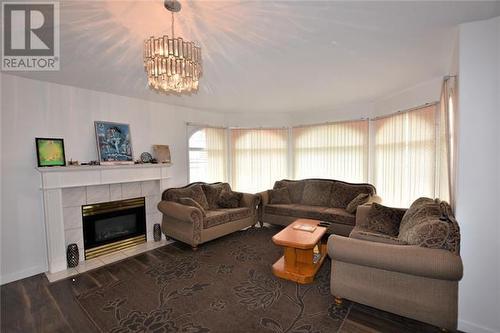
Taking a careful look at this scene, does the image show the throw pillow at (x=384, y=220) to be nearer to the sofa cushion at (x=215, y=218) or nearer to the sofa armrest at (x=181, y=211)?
the sofa cushion at (x=215, y=218)

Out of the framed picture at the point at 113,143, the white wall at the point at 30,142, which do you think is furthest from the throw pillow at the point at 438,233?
the white wall at the point at 30,142

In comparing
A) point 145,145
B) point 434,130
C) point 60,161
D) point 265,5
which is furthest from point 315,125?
point 60,161

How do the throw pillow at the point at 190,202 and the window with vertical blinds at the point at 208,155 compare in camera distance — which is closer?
the throw pillow at the point at 190,202

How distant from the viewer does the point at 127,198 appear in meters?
4.00

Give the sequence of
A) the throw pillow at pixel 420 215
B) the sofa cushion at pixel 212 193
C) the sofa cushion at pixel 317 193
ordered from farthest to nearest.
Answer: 1. the sofa cushion at pixel 317 193
2. the sofa cushion at pixel 212 193
3. the throw pillow at pixel 420 215

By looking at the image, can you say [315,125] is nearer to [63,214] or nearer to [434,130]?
[434,130]

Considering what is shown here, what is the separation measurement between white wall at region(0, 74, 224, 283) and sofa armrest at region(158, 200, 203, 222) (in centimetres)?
140

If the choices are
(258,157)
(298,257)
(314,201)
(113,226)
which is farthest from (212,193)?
(298,257)

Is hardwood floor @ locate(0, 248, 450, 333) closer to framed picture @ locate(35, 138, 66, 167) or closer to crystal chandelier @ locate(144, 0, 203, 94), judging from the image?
framed picture @ locate(35, 138, 66, 167)

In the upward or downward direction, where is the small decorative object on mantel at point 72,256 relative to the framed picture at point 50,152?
downward

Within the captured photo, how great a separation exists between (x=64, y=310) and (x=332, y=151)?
5.14m

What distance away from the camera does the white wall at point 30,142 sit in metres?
2.89

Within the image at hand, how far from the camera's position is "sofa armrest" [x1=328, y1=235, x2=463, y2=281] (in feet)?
5.95

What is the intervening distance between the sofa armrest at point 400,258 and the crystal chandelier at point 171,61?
203 centimetres
